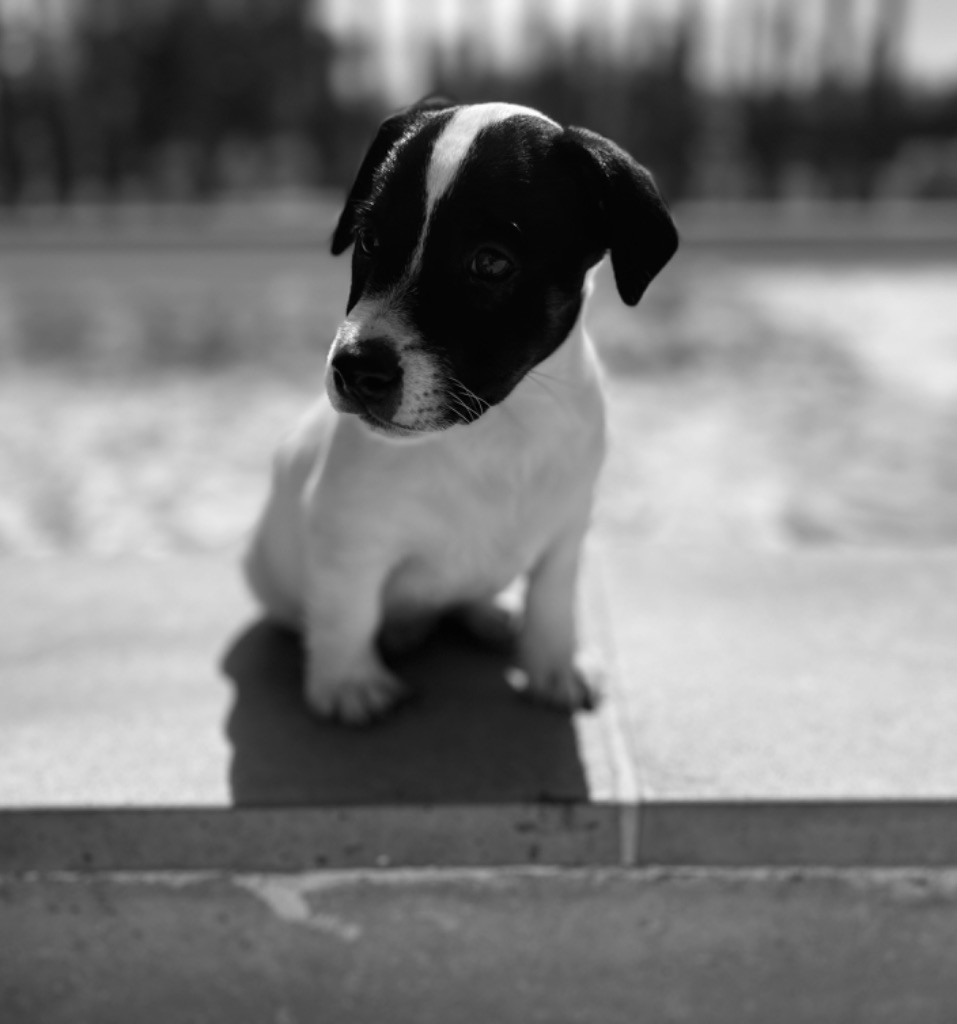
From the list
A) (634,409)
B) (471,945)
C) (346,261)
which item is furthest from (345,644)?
(346,261)

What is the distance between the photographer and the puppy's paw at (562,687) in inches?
80.6

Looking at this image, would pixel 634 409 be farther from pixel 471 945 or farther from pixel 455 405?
pixel 455 405

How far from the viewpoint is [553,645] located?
2.04 meters

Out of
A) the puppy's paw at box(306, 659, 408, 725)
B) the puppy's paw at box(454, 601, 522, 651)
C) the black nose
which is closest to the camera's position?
the black nose

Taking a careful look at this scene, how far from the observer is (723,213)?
13.7 m

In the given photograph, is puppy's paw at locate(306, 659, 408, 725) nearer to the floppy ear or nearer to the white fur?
the white fur

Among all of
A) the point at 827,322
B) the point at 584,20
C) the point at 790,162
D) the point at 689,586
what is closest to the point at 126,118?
the point at 584,20

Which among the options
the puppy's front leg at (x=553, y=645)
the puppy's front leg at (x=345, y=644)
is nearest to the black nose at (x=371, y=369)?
the puppy's front leg at (x=345, y=644)

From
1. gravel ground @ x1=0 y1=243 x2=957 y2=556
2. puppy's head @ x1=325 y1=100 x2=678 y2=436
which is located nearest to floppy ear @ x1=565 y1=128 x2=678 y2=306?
puppy's head @ x1=325 y1=100 x2=678 y2=436

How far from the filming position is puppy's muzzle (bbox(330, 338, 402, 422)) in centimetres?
140

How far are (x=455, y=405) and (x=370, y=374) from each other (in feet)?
0.43

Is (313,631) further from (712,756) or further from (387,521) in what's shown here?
(712,756)

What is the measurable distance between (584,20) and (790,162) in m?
3.17

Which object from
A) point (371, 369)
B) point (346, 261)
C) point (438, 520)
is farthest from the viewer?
point (346, 261)
